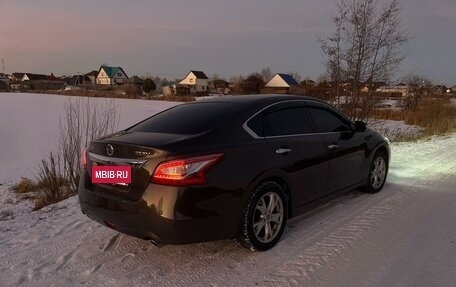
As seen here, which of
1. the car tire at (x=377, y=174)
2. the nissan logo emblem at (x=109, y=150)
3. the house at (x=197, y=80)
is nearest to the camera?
the nissan logo emblem at (x=109, y=150)

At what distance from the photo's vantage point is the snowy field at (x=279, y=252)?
3.38 metres

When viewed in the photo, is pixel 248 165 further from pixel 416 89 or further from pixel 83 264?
pixel 416 89

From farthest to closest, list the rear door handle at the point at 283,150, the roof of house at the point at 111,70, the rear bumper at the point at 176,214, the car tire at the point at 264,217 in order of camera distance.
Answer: the roof of house at the point at 111,70, the rear door handle at the point at 283,150, the car tire at the point at 264,217, the rear bumper at the point at 176,214

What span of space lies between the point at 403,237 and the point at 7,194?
7447 millimetres

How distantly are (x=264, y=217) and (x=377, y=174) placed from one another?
2.91 m

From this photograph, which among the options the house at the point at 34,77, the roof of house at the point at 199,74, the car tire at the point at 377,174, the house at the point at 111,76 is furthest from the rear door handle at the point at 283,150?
the house at the point at 34,77

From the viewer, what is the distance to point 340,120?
5.41m

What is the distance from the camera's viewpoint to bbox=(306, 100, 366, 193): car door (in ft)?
16.0

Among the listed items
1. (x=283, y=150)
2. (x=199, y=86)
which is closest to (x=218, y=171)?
(x=283, y=150)

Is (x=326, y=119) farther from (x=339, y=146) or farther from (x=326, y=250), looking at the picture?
(x=326, y=250)

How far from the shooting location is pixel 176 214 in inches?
129

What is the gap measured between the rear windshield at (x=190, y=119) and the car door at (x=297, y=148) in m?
0.47

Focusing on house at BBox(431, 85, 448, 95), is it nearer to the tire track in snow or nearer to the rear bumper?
the tire track in snow

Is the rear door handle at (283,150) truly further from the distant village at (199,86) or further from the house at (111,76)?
the house at (111,76)
